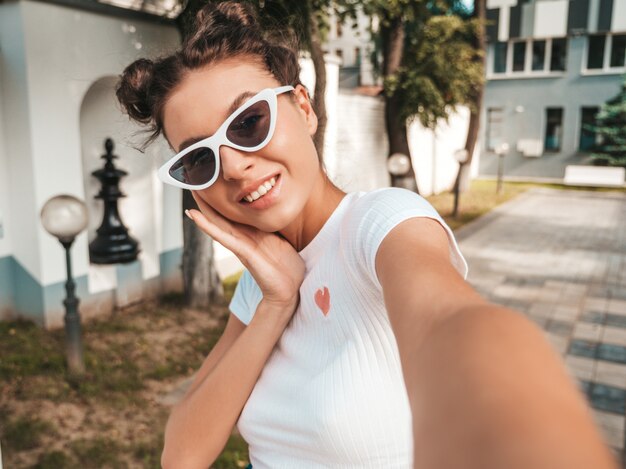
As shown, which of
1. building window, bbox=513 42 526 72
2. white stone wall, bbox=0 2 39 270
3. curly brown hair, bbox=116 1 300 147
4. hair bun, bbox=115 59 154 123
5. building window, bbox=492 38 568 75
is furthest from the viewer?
building window, bbox=513 42 526 72

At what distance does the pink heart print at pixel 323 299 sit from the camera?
1131mm

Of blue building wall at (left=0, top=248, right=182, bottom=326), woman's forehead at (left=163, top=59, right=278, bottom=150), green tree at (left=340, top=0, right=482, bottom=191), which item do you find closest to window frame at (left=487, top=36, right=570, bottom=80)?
green tree at (left=340, top=0, right=482, bottom=191)

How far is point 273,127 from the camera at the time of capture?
1.19 metres

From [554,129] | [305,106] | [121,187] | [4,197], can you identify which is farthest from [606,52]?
[305,106]

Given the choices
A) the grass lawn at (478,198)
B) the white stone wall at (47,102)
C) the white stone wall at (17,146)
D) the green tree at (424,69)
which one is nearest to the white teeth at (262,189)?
the white stone wall at (47,102)

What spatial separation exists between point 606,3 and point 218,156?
2631cm

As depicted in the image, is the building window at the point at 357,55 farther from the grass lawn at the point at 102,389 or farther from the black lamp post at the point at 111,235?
the black lamp post at the point at 111,235

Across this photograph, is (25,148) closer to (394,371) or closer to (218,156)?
(218,156)

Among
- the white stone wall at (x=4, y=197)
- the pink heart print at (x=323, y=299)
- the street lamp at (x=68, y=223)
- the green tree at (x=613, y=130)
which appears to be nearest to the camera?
the pink heart print at (x=323, y=299)

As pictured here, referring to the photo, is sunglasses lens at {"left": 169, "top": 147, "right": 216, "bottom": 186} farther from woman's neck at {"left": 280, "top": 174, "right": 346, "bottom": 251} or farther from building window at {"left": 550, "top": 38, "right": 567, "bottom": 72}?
building window at {"left": 550, "top": 38, "right": 567, "bottom": 72}

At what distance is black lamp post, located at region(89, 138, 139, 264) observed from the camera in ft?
15.5

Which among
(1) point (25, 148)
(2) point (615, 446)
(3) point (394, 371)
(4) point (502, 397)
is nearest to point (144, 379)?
(1) point (25, 148)

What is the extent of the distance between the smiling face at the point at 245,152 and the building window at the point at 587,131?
2547cm

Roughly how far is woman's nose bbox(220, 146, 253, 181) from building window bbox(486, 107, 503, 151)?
25.8 metres
